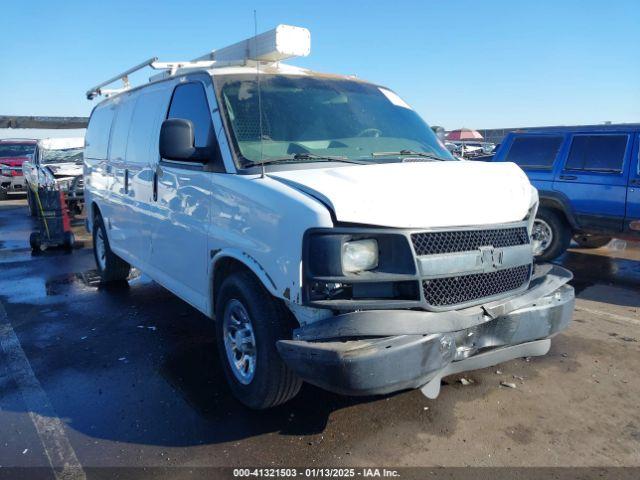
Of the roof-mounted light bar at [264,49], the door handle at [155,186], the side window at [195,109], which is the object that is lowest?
the door handle at [155,186]

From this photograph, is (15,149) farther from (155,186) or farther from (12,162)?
(155,186)

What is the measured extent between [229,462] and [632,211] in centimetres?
665

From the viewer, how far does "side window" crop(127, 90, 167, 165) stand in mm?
4879

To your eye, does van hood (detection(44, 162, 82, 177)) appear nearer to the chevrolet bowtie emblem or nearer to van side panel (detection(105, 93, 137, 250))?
van side panel (detection(105, 93, 137, 250))

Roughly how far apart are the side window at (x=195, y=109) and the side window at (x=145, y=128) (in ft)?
1.01

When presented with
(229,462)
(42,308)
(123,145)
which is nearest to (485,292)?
(229,462)

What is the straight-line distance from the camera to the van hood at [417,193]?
9.22ft

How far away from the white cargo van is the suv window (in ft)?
14.9

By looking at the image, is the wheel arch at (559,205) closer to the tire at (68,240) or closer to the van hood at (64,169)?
the tire at (68,240)

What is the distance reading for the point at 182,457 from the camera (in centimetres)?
315

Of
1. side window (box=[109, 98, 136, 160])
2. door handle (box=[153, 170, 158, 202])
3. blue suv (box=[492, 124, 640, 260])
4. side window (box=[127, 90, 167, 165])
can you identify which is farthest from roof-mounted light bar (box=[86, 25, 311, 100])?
blue suv (box=[492, 124, 640, 260])

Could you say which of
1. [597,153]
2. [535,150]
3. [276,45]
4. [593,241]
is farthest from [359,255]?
[593,241]

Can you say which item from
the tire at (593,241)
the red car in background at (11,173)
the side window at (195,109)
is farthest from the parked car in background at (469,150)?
the red car in background at (11,173)

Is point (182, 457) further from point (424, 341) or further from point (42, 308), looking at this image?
point (42, 308)
